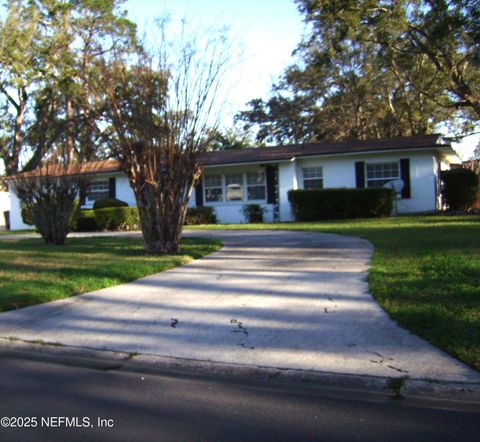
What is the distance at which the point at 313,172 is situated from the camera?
81.6 feet

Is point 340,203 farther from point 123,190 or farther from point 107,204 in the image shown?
point 123,190

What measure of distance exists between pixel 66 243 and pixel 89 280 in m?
7.28

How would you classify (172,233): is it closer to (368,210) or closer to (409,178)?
(368,210)

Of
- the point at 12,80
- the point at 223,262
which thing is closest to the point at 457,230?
the point at 223,262

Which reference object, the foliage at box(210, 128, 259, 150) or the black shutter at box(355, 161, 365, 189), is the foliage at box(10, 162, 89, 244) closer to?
the black shutter at box(355, 161, 365, 189)

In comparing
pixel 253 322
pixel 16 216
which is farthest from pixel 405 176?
pixel 16 216

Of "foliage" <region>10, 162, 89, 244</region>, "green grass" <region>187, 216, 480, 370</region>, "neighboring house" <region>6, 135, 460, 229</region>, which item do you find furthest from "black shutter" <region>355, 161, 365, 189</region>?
"foliage" <region>10, 162, 89, 244</region>

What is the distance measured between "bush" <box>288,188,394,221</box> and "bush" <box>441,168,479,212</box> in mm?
3705

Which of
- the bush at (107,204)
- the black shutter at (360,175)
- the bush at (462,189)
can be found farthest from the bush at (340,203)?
the bush at (107,204)

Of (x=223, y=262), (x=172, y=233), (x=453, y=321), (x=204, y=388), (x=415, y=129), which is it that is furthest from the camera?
(x=415, y=129)

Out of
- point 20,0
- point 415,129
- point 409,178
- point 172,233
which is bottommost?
point 172,233

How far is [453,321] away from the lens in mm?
5969

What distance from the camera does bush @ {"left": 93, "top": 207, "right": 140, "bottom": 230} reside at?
75.9 ft

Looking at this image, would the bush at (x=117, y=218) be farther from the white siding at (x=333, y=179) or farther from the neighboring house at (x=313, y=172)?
the white siding at (x=333, y=179)
